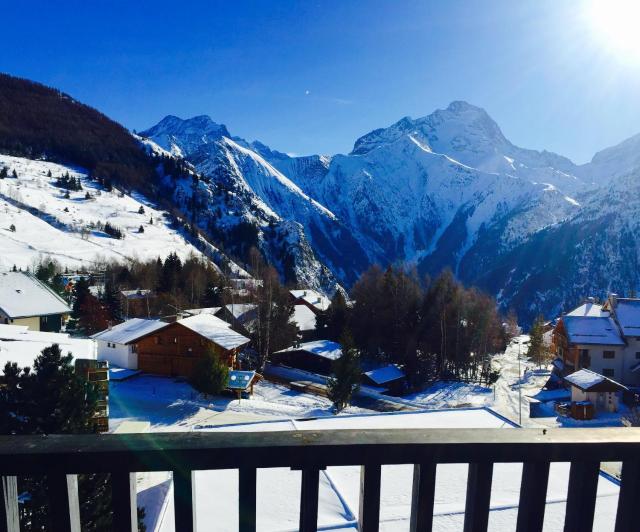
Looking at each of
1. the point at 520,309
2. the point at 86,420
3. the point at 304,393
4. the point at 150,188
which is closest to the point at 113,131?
the point at 150,188

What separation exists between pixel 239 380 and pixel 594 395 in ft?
78.8

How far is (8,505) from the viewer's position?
66.3 inches

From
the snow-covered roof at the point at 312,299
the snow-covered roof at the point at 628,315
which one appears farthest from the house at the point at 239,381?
the snow-covered roof at the point at 312,299

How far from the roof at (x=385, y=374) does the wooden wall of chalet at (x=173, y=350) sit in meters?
12.4

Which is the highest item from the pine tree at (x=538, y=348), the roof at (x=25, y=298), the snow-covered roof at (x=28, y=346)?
the snow-covered roof at (x=28, y=346)

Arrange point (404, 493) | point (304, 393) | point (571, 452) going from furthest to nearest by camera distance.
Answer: point (304, 393)
point (404, 493)
point (571, 452)

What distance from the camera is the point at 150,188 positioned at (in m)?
153

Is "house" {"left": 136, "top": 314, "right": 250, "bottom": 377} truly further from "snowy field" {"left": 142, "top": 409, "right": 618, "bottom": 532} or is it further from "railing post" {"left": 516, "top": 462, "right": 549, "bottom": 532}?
"railing post" {"left": 516, "top": 462, "right": 549, "bottom": 532}

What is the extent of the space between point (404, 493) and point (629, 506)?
4.59 metres

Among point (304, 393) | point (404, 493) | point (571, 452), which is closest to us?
point (571, 452)

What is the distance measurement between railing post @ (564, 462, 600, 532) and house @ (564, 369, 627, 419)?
32.1 m

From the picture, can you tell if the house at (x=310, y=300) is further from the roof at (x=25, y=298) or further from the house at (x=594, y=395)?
the house at (x=594, y=395)

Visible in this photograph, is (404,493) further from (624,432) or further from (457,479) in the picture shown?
(624,432)

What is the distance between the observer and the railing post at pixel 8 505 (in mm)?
→ 1660
